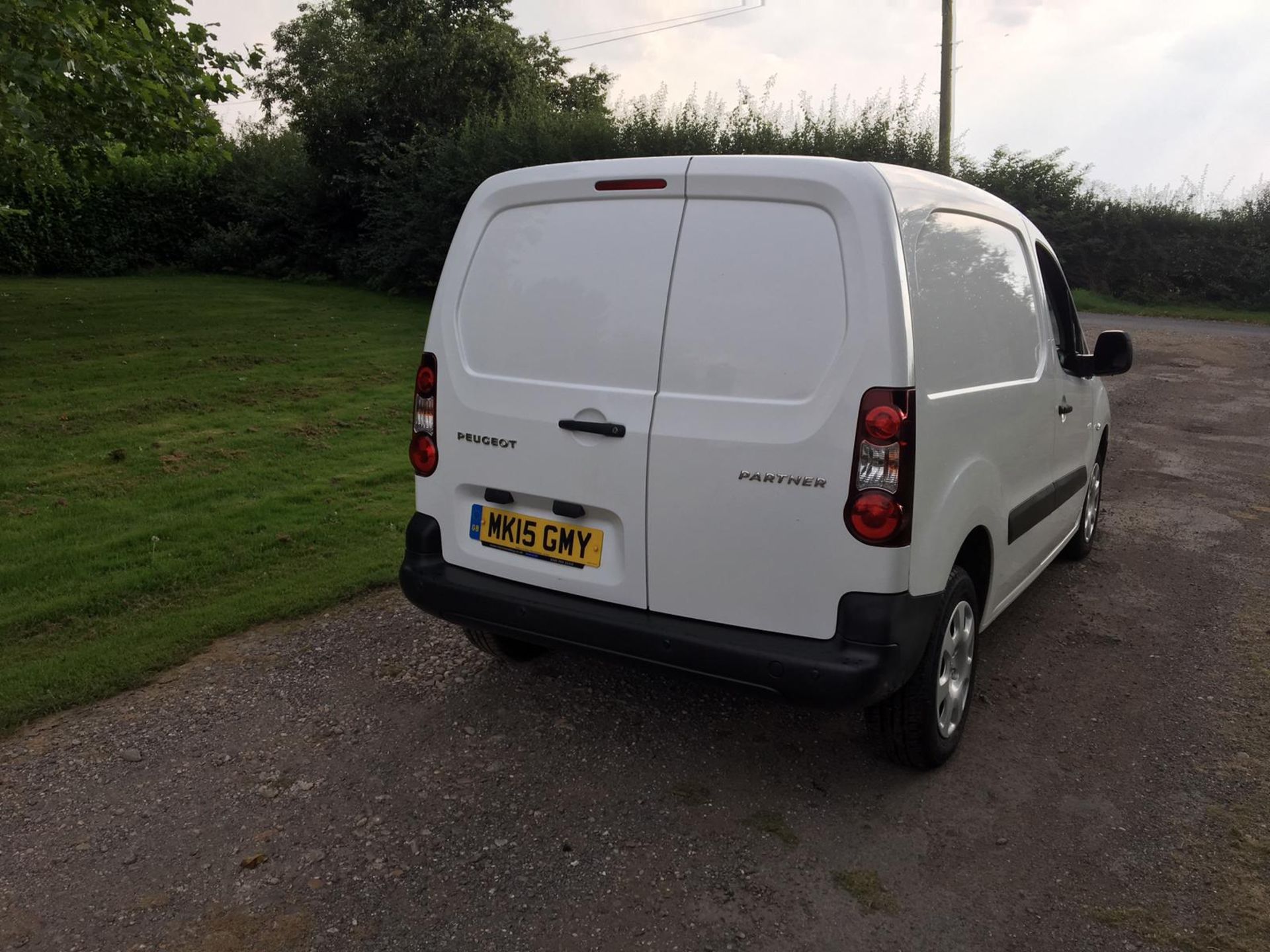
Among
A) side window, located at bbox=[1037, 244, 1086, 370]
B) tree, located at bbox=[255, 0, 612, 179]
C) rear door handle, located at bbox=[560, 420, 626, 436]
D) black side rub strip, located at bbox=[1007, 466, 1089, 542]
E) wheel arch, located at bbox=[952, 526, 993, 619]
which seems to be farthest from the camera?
tree, located at bbox=[255, 0, 612, 179]

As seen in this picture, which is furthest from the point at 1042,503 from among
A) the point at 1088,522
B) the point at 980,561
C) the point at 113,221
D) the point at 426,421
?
the point at 113,221

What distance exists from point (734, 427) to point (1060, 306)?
268cm

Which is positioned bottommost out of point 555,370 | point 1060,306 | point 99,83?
point 555,370

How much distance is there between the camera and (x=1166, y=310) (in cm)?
2439

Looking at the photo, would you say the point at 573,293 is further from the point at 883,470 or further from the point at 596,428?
the point at 883,470

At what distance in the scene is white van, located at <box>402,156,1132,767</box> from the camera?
10.0 ft

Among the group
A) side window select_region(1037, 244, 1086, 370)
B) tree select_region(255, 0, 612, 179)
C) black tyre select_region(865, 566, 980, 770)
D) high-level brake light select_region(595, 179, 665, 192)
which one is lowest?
black tyre select_region(865, 566, 980, 770)

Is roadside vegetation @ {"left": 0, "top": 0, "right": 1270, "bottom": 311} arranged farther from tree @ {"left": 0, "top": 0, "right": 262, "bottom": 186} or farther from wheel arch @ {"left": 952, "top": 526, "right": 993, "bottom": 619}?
wheel arch @ {"left": 952, "top": 526, "right": 993, "bottom": 619}

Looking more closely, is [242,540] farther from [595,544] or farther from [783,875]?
[783,875]

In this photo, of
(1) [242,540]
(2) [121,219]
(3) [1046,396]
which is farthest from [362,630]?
(2) [121,219]

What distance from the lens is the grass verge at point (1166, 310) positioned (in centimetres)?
2345

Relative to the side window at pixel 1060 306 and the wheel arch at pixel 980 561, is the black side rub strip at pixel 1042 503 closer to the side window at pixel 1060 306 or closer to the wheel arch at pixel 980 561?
the wheel arch at pixel 980 561

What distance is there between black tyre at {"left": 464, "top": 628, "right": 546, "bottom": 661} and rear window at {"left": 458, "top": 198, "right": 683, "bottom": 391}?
1232 millimetres

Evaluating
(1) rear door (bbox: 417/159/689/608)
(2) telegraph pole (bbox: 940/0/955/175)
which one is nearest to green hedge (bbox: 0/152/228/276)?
(2) telegraph pole (bbox: 940/0/955/175)
